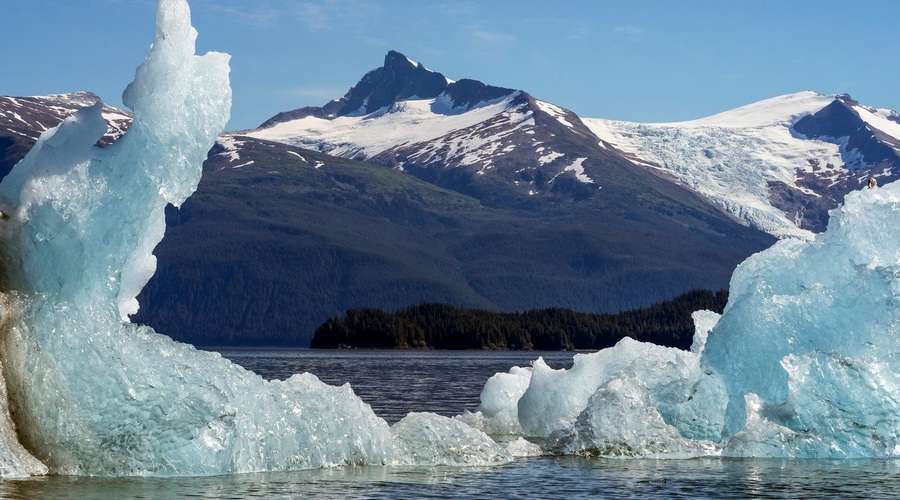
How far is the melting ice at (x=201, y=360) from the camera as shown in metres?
29.8

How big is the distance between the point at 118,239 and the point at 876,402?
20338mm

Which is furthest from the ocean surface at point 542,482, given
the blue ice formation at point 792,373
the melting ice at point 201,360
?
the blue ice formation at point 792,373

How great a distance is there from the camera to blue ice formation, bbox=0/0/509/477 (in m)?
29.7

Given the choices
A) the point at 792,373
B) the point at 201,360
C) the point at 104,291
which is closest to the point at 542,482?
the point at 201,360

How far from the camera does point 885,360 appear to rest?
38.1m

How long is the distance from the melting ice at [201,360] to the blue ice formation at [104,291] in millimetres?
30

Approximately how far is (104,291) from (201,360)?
8.72 ft

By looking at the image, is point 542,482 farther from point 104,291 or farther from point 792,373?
point 104,291

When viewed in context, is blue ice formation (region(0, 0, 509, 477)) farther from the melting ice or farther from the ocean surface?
the ocean surface

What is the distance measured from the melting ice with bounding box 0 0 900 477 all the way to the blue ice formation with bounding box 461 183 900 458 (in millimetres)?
56

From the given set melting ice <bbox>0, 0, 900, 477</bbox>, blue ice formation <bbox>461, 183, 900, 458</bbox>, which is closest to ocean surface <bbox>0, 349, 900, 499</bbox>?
melting ice <bbox>0, 0, 900, 477</bbox>

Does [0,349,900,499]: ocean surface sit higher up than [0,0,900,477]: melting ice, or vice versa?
[0,0,900,477]: melting ice

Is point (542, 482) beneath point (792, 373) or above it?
beneath

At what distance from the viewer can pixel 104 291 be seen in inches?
1191
